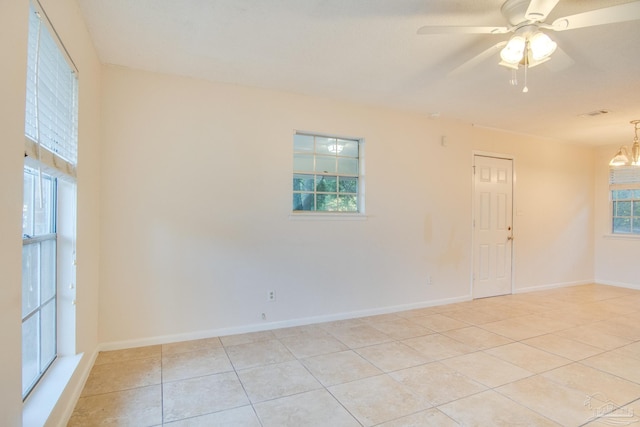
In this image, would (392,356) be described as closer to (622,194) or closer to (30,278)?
(30,278)

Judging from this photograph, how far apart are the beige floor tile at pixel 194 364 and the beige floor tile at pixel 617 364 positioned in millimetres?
2957

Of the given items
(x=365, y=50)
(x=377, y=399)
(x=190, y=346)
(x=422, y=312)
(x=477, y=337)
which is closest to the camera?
(x=377, y=399)

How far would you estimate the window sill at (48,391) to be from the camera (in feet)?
5.20

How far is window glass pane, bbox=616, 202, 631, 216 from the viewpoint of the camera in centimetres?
574

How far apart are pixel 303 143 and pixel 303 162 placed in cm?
21

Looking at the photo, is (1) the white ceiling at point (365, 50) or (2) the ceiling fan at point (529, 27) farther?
(1) the white ceiling at point (365, 50)

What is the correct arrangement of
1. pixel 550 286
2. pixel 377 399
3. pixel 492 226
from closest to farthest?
pixel 377 399
pixel 492 226
pixel 550 286

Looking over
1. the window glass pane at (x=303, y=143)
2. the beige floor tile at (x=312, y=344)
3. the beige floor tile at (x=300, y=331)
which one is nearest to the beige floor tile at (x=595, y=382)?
the beige floor tile at (x=312, y=344)

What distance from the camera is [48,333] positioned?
203 cm

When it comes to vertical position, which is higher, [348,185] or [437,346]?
[348,185]

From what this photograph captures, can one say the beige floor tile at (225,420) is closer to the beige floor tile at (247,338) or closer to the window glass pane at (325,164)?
the beige floor tile at (247,338)

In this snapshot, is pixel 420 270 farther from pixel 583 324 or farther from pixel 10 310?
pixel 10 310

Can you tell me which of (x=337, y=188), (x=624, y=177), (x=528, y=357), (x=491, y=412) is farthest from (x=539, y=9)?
(x=624, y=177)

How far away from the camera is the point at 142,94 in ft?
9.87
